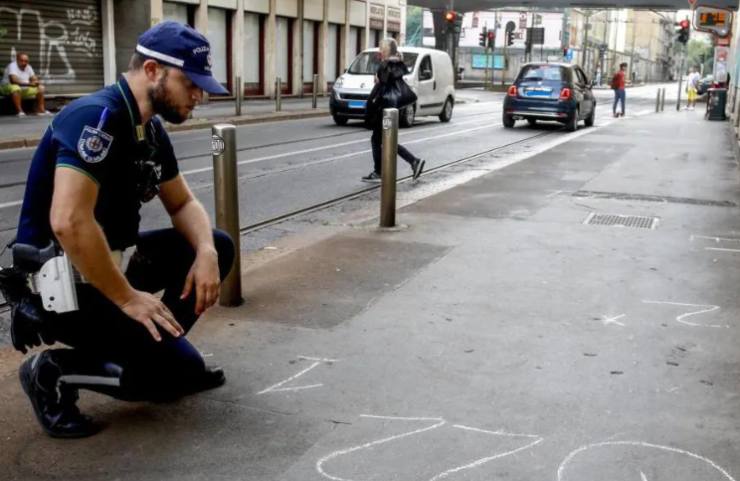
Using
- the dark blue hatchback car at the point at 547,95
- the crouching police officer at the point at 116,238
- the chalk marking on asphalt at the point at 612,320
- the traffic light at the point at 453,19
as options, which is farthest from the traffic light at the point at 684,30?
the crouching police officer at the point at 116,238

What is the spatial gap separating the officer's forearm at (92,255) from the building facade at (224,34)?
53.2 ft

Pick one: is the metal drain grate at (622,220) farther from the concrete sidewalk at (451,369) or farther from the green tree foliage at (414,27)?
the green tree foliage at (414,27)

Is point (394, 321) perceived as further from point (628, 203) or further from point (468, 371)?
point (628, 203)

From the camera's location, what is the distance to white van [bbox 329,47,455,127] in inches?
772

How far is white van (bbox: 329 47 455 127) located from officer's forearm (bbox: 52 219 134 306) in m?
16.2

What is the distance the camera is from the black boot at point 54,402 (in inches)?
126

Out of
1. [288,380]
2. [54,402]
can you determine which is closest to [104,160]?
[54,402]

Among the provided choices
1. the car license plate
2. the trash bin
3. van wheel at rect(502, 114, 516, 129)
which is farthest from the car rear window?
the trash bin

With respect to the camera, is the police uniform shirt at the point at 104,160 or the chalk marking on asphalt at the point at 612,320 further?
the chalk marking on asphalt at the point at 612,320

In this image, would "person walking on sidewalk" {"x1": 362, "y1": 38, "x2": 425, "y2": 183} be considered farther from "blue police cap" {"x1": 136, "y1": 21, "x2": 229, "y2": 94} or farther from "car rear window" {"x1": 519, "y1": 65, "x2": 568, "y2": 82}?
"car rear window" {"x1": 519, "y1": 65, "x2": 568, "y2": 82}

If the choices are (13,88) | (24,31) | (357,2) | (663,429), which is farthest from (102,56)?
(663,429)

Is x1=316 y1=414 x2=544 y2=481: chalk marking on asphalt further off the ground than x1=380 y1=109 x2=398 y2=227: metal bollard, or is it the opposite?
x1=380 y1=109 x2=398 y2=227: metal bollard

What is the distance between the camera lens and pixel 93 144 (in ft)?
9.50

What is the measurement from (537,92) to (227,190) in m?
16.8
